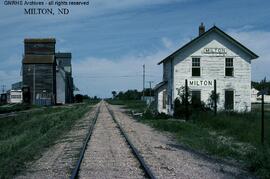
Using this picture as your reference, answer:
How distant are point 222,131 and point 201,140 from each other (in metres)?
3.91

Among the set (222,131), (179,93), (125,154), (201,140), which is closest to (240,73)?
(179,93)

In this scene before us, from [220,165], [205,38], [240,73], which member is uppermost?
[205,38]

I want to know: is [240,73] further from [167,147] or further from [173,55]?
[167,147]

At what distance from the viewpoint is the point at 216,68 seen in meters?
38.5

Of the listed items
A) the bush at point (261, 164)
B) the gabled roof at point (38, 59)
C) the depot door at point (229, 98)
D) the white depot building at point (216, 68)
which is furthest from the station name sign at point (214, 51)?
the gabled roof at point (38, 59)

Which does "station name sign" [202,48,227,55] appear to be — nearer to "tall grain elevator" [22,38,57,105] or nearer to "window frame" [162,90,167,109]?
"window frame" [162,90,167,109]

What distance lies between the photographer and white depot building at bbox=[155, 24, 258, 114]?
3825 cm

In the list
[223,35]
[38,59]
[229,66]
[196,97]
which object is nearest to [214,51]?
[223,35]

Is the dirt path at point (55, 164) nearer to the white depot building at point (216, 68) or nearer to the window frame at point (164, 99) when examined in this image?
the white depot building at point (216, 68)

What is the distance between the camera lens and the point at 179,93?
37.0 meters

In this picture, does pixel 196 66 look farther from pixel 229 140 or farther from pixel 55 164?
pixel 55 164

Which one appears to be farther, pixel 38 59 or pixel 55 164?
pixel 38 59

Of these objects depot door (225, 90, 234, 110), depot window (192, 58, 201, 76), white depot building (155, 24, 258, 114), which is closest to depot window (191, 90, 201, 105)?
white depot building (155, 24, 258, 114)

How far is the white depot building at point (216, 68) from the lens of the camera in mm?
38250
